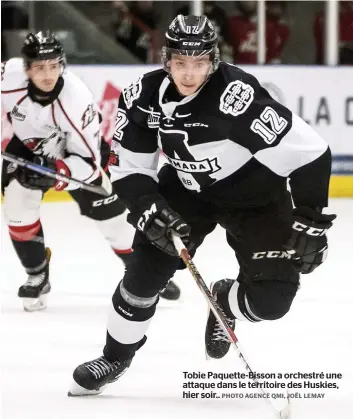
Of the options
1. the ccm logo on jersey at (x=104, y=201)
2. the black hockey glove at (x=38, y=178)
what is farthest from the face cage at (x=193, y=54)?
the ccm logo on jersey at (x=104, y=201)

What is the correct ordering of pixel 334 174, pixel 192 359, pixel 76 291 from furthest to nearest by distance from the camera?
1. pixel 334 174
2. pixel 76 291
3. pixel 192 359

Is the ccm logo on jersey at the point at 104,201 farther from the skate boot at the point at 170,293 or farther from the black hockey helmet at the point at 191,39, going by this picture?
the black hockey helmet at the point at 191,39

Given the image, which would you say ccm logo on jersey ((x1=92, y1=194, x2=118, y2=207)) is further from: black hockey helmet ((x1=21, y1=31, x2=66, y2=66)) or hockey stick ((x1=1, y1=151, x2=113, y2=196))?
black hockey helmet ((x1=21, y1=31, x2=66, y2=66))

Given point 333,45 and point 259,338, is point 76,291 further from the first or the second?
point 333,45

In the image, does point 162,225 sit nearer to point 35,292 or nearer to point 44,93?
point 44,93

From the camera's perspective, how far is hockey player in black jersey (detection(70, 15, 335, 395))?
10.2 feet

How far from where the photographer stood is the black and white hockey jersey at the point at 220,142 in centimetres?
312

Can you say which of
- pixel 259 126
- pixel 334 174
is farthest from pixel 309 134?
pixel 334 174

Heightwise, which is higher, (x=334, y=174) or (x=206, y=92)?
(x=206, y=92)

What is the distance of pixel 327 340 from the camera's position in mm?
4004

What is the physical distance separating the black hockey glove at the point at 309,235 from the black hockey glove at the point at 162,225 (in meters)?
0.29

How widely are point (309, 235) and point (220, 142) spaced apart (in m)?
0.35

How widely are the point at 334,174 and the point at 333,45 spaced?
95 cm

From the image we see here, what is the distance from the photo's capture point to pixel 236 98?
3113 millimetres
